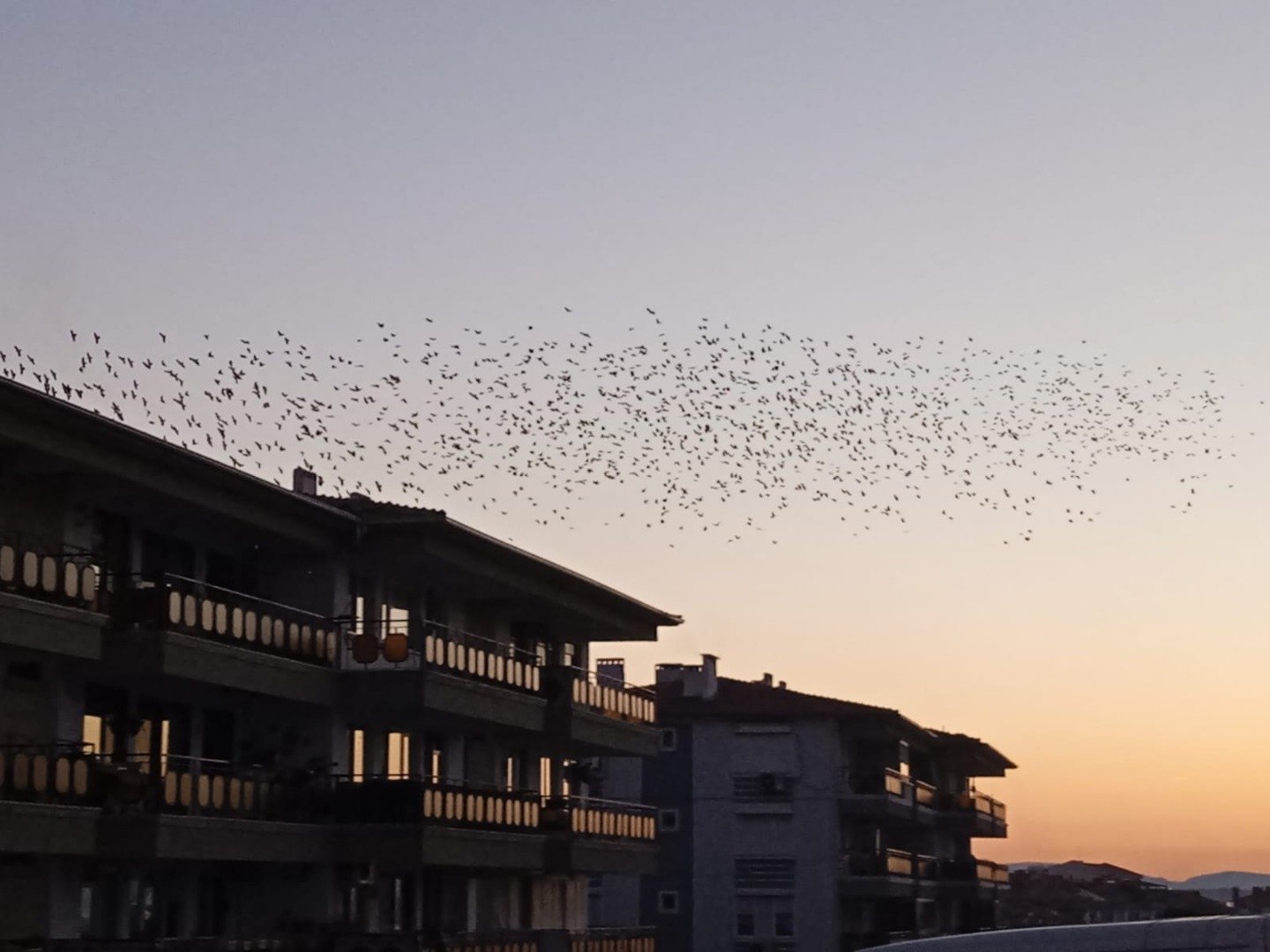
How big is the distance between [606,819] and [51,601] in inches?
947

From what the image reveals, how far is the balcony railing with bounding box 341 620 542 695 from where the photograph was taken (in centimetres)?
4141

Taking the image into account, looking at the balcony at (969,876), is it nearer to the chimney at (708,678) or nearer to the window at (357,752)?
the chimney at (708,678)

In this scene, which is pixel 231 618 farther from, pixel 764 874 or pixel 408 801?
pixel 764 874

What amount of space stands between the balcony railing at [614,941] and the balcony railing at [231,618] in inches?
464

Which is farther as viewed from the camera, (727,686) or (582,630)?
(727,686)

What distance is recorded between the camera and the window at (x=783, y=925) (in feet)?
279

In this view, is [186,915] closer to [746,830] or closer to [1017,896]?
[746,830]

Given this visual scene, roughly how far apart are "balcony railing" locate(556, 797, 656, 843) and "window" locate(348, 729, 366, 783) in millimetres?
7754

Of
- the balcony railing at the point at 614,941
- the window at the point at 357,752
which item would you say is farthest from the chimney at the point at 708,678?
the window at the point at 357,752

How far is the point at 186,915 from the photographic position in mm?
37781

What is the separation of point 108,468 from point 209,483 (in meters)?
3.35

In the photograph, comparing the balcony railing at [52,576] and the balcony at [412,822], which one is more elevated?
the balcony railing at [52,576]

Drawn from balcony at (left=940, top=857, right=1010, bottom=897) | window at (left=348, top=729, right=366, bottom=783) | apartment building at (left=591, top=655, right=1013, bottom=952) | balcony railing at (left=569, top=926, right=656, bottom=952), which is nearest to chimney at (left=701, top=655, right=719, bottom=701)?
apartment building at (left=591, top=655, right=1013, bottom=952)

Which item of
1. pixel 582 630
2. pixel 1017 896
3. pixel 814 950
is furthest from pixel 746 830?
pixel 1017 896
